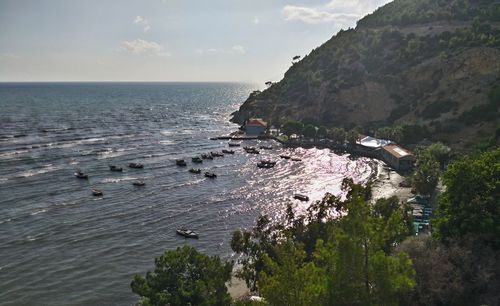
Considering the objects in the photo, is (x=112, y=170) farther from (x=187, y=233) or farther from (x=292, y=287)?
(x=292, y=287)

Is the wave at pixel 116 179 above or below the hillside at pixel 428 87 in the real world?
below

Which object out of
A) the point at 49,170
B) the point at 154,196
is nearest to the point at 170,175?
the point at 154,196

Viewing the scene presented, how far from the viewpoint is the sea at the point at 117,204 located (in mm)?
60156

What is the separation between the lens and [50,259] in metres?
64.8

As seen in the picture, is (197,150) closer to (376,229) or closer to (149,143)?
(149,143)

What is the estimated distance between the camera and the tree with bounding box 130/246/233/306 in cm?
3500

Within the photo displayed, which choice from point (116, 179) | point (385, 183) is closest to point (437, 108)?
point (385, 183)

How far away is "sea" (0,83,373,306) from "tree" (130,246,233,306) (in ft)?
67.8

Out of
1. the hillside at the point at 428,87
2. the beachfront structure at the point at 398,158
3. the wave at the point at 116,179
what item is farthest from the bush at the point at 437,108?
the wave at the point at 116,179

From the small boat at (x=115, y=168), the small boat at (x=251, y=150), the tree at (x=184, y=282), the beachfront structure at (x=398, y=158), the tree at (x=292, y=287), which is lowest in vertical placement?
the small boat at (x=115, y=168)

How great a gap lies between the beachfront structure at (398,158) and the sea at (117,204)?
23.5ft

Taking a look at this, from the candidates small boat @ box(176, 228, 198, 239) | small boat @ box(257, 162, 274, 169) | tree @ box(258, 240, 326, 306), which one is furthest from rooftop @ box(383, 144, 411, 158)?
tree @ box(258, 240, 326, 306)

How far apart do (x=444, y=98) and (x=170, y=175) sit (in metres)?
103

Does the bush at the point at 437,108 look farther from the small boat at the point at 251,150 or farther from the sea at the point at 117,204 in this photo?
the small boat at the point at 251,150
